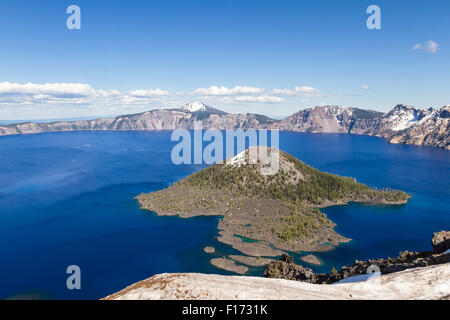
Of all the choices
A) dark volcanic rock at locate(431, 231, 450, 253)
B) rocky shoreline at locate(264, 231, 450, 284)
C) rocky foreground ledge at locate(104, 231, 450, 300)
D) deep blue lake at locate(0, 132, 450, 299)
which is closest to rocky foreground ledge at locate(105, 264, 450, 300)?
rocky foreground ledge at locate(104, 231, 450, 300)

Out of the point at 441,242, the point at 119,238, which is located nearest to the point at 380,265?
the point at 441,242

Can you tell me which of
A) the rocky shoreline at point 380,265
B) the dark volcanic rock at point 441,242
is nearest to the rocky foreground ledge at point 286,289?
the rocky shoreline at point 380,265

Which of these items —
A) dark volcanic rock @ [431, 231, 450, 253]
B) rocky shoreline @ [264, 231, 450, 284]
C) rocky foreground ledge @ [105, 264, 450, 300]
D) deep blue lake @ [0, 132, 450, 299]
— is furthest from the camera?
deep blue lake @ [0, 132, 450, 299]

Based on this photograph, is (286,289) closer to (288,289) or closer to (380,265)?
(288,289)

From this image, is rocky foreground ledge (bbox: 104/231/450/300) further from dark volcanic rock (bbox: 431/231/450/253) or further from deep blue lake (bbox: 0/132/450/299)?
deep blue lake (bbox: 0/132/450/299)
